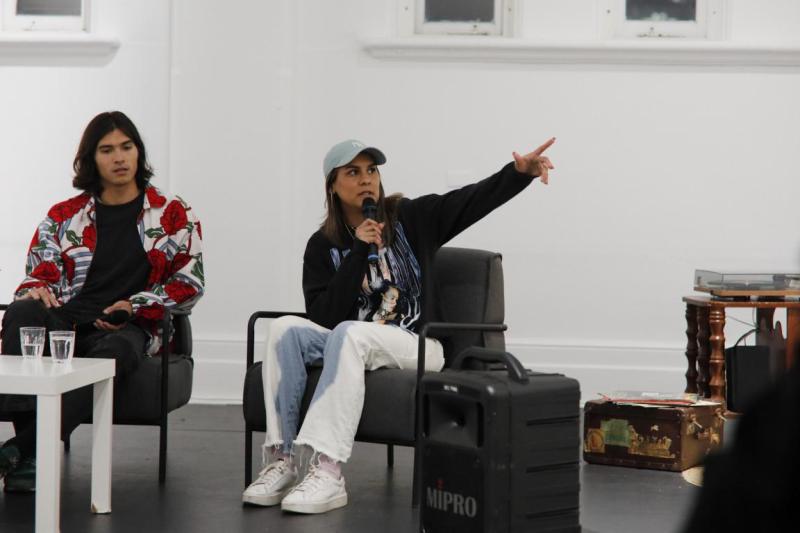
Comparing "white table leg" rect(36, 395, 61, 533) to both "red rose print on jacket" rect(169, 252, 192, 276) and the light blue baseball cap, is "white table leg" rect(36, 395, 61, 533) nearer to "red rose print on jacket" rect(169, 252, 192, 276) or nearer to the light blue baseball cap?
"red rose print on jacket" rect(169, 252, 192, 276)

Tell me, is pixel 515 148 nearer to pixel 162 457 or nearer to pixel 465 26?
pixel 465 26

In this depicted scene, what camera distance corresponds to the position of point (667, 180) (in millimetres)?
5109

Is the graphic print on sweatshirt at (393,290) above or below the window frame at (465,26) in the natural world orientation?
below

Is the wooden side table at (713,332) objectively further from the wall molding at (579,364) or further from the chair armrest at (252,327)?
the chair armrest at (252,327)

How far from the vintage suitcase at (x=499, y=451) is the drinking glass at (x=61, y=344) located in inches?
37.1

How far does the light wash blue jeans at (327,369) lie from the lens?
9.55ft

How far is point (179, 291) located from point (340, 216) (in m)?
0.57

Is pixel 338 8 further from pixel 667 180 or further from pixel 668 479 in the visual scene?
pixel 668 479

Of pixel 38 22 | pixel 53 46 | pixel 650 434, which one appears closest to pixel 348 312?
pixel 650 434

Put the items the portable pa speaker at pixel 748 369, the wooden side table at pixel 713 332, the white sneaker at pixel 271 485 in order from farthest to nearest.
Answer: the wooden side table at pixel 713 332 → the white sneaker at pixel 271 485 → the portable pa speaker at pixel 748 369

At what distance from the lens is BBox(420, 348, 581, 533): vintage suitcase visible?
240 centimetres

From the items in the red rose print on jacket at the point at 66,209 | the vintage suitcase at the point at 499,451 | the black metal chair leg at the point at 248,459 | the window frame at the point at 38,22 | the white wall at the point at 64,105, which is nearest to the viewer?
the vintage suitcase at the point at 499,451

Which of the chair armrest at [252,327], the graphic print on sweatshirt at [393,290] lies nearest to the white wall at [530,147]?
the chair armrest at [252,327]

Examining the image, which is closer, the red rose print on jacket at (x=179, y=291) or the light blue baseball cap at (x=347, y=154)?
the light blue baseball cap at (x=347, y=154)
